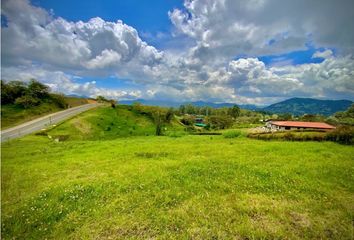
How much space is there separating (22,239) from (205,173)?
9.61m

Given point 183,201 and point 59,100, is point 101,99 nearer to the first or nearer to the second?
point 59,100

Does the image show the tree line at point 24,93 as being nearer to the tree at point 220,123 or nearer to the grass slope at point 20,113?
the grass slope at point 20,113

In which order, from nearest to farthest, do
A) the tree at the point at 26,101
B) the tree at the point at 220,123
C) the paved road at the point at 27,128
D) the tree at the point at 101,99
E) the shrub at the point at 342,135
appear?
the shrub at the point at 342,135
the paved road at the point at 27,128
the tree at the point at 26,101
the tree at the point at 101,99
the tree at the point at 220,123

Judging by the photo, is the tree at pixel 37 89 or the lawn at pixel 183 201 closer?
the lawn at pixel 183 201

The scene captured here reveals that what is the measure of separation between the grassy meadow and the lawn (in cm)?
4

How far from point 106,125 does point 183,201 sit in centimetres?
4910

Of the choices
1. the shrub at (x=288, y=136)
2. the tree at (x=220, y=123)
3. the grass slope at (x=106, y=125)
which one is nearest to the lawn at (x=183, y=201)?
the shrub at (x=288, y=136)

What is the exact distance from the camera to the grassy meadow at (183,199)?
736cm

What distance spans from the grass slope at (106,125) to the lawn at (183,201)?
2888 centimetres

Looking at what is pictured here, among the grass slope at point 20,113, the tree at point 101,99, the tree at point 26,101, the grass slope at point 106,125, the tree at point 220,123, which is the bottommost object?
the tree at point 220,123

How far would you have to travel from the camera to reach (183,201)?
948cm

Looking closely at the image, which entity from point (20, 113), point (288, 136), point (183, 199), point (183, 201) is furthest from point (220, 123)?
point (183, 201)

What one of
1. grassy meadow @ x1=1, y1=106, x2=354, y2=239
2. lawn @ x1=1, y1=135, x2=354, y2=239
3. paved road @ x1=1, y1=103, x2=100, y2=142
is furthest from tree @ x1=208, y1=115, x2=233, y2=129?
lawn @ x1=1, y1=135, x2=354, y2=239

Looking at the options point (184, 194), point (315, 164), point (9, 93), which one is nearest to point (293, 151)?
point (315, 164)
